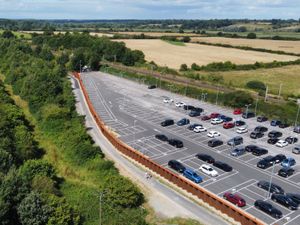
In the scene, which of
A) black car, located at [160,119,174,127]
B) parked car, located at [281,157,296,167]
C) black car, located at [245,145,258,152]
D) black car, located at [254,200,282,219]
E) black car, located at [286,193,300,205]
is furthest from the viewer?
black car, located at [160,119,174,127]

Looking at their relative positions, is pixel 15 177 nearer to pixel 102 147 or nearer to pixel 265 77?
pixel 102 147

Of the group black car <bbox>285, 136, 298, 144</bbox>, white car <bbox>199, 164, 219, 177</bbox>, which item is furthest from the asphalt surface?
black car <bbox>285, 136, 298, 144</bbox>

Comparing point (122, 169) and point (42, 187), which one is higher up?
point (42, 187)

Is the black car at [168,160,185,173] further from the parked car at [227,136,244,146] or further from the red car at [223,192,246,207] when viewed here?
the parked car at [227,136,244,146]

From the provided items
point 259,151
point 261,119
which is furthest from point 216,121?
point 259,151

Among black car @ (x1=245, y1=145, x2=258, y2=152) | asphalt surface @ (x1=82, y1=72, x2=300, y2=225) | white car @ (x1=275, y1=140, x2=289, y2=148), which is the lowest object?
asphalt surface @ (x1=82, y1=72, x2=300, y2=225)

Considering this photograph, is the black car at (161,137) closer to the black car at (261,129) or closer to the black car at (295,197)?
the black car at (261,129)

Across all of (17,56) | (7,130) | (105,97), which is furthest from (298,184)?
(17,56)
